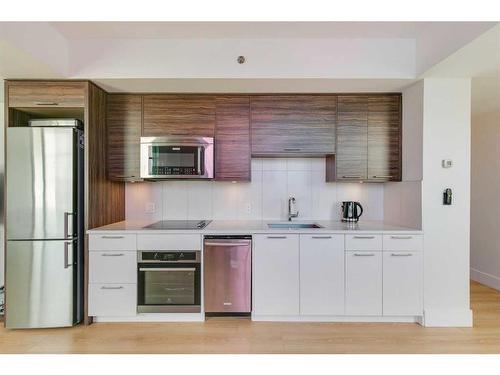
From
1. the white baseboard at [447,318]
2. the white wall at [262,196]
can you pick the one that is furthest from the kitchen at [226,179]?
the white wall at [262,196]

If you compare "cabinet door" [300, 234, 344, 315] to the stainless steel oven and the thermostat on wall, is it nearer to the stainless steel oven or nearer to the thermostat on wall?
the stainless steel oven

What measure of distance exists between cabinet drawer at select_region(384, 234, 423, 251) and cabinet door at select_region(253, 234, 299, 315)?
818 mm

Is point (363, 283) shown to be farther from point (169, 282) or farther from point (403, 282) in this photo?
point (169, 282)

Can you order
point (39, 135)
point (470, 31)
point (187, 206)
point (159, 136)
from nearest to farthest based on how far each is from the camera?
1. point (470, 31)
2. point (39, 135)
3. point (159, 136)
4. point (187, 206)

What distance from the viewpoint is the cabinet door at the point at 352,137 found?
3.11 m

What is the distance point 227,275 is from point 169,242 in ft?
1.98

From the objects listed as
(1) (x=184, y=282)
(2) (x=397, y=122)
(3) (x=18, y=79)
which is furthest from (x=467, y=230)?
(3) (x=18, y=79)

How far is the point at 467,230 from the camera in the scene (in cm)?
275

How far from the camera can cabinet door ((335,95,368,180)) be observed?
10.2 feet

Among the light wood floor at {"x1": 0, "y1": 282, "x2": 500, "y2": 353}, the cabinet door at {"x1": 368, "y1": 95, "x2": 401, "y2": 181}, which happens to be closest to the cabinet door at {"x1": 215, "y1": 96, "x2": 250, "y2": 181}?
the cabinet door at {"x1": 368, "y1": 95, "x2": 401, "y2": 181}

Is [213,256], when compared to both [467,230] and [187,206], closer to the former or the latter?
[187,206]

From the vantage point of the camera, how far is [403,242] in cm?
278

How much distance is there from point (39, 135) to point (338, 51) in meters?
2.66

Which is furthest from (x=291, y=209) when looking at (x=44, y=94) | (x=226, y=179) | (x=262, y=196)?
(x=44, y=94)
